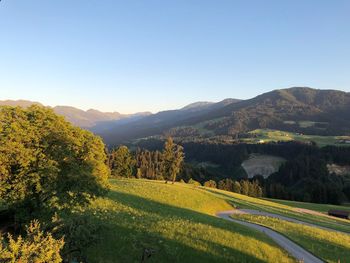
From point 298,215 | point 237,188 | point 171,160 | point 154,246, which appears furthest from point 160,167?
point 154,246

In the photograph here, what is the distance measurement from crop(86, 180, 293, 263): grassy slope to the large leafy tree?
16.3ft

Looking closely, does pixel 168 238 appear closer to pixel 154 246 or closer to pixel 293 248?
pixel 154 246

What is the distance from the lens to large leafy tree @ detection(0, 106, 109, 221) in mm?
32688

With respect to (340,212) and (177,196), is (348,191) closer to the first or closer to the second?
(340,212)

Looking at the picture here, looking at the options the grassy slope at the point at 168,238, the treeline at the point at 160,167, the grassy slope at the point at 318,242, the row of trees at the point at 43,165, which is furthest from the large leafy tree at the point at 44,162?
the treeline at the point at 160,167

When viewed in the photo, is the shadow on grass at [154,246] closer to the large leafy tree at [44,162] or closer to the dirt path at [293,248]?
the dirt path at [293,248]

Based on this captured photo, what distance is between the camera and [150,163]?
189 m

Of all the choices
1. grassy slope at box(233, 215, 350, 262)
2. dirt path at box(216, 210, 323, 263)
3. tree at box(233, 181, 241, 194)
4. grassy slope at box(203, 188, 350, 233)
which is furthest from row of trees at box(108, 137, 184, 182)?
dirt path at box(216, 210, 323, 263)

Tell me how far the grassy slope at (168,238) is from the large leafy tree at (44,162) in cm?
Answer: 498

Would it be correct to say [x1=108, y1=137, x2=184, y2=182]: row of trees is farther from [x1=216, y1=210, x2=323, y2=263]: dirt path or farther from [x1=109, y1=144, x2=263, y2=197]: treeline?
[x1=216, y1=210, x2=323, y2=263]: dirt path

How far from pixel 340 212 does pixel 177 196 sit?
59601mm

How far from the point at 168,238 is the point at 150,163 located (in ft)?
498

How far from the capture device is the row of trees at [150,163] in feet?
300

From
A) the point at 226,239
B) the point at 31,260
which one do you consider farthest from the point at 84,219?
the point at 226,239
